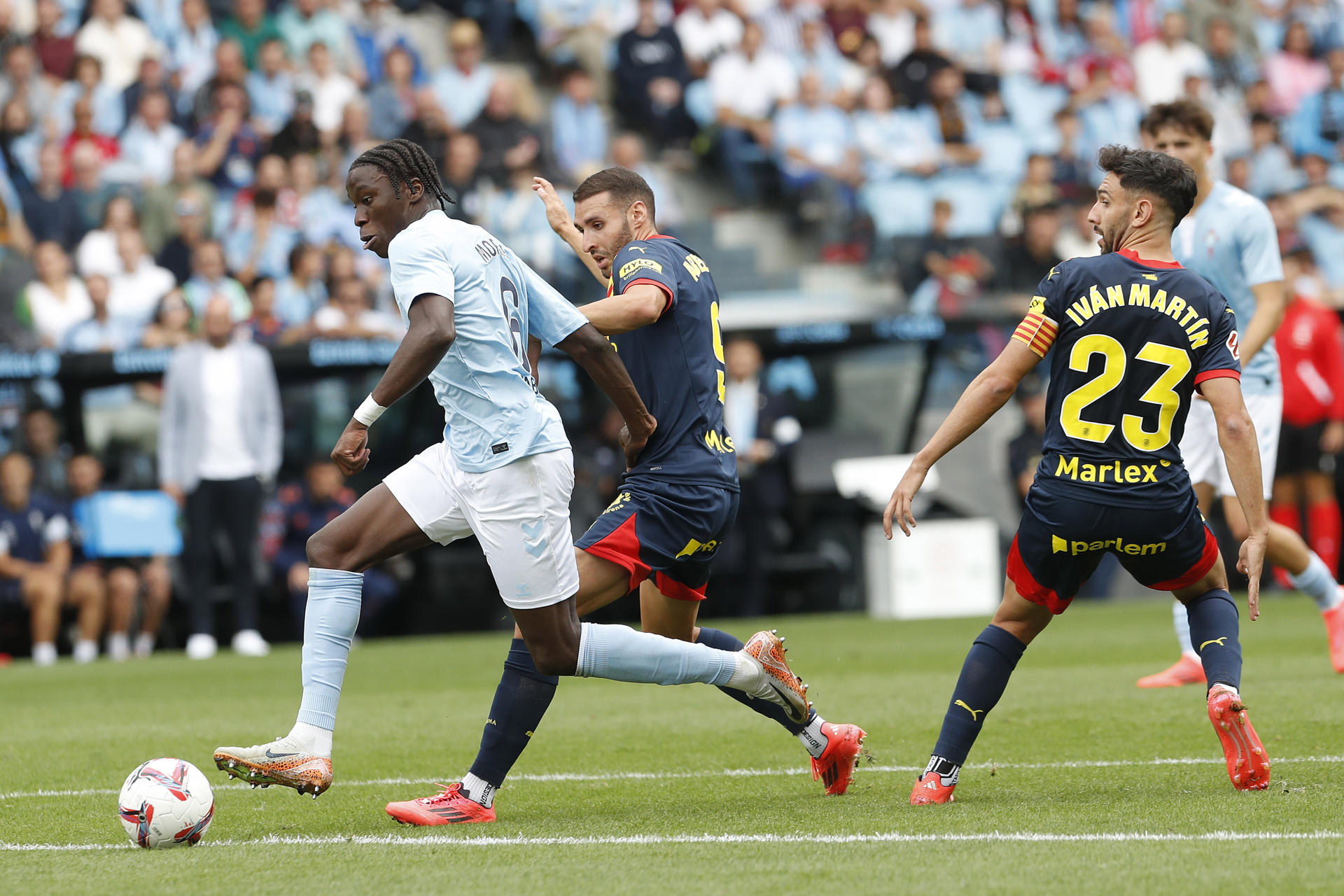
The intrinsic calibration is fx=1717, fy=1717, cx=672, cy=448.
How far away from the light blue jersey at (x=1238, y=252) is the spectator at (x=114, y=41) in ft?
37.7

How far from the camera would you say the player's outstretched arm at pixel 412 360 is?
15.8 ft

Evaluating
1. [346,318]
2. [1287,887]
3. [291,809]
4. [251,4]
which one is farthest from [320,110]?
[1287,887]

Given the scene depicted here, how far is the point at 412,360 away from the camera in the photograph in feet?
15.8

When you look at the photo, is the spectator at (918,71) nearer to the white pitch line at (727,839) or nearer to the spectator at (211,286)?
the spectator at (211,286)

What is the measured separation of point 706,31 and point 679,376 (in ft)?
46.0

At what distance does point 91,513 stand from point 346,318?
100 inches

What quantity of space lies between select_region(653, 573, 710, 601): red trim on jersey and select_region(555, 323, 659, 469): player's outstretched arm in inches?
22.0

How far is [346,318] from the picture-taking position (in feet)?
46.5

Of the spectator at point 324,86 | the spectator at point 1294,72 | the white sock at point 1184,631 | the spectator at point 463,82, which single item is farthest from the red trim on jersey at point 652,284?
the spectator at point 1294,72

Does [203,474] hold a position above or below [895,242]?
below

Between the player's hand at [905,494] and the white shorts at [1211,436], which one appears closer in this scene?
the player's hand at [905,494]

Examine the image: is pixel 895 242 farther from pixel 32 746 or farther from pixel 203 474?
pixel 32 746

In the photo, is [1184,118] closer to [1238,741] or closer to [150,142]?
[1238,741]

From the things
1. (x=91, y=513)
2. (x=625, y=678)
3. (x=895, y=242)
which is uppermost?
(x=895, y=242)
